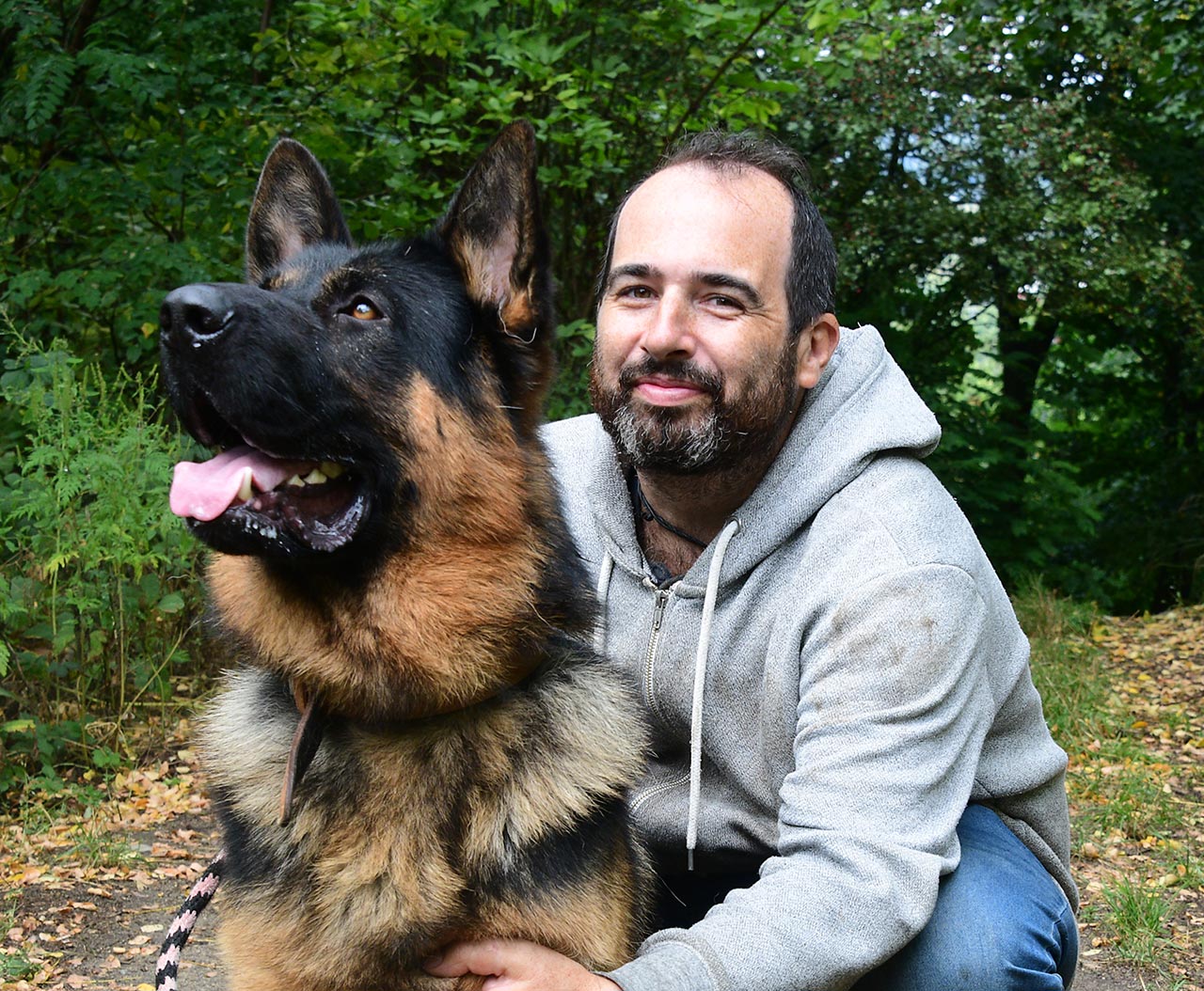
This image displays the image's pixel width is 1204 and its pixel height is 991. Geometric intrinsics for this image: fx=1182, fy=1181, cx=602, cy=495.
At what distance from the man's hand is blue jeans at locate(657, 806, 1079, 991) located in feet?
2.35

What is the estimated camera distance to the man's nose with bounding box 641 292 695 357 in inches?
104

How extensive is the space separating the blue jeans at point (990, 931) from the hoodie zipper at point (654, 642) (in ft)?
2.46

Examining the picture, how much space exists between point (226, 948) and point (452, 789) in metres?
0.52

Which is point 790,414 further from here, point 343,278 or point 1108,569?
point 1108,569

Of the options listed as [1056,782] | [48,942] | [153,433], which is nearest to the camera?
[1056,782]

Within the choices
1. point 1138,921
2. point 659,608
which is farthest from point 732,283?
point 1138,921

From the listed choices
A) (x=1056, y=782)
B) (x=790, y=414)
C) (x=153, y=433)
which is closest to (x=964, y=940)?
(x=1056, y=782)

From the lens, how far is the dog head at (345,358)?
202cm

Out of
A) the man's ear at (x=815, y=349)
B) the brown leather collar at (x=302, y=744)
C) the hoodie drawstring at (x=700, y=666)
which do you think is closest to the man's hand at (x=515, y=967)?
the brown leather collar at (x=302, y=744)

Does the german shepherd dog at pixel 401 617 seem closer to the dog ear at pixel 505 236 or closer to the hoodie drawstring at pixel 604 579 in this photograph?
the dog ear at pixel 505 236

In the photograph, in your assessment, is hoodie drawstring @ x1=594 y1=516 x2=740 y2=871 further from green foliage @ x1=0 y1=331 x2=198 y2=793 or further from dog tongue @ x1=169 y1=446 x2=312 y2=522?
green foliage @ x1=0 y1=331 x2=198 y2=793

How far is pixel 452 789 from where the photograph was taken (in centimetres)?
217

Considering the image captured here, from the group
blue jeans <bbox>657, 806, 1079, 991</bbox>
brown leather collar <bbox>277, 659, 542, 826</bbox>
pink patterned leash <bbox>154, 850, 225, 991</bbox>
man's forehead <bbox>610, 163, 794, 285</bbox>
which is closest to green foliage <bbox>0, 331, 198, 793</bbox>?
pink patterned leash <bbox>154, 850, 225, 991</bbox>

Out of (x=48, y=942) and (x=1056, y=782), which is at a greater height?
(x=1056, y=782)
